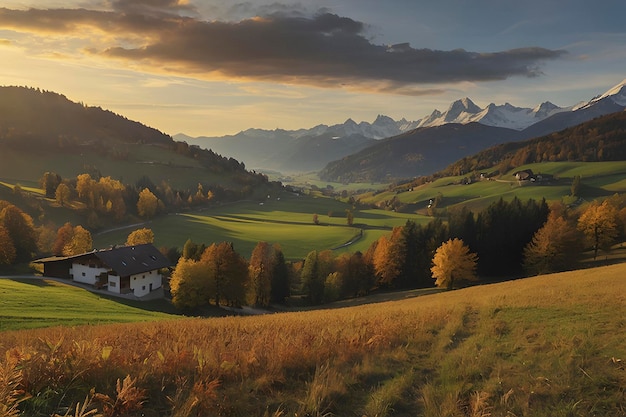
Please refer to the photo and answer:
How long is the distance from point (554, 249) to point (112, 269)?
7274 centimetres

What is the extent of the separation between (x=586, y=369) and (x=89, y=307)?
4374 centimetres

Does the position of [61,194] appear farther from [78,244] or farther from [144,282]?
[144,282]

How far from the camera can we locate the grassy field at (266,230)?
119m

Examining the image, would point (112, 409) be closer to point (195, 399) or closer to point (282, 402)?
point (195, 399)

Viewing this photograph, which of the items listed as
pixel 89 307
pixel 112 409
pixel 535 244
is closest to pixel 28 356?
pixel 112 409

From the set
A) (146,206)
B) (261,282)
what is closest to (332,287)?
(261,282)

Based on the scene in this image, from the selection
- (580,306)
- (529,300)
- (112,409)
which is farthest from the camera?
(529,300)

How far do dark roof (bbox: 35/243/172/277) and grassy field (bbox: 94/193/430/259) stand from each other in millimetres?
36243

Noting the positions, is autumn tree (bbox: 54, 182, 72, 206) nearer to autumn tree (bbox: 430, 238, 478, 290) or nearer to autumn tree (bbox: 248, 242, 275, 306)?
autumn tree (bbox: 248, 242, 275, 306)

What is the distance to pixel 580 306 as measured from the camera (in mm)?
18328

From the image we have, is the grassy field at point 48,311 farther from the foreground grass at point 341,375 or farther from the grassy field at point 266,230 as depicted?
the grassy field at point 266,230

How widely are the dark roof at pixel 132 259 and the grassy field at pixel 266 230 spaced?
118 feet

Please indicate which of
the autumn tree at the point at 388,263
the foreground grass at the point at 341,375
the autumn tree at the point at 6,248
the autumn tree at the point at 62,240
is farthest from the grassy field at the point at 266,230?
the foreground grass at the point at 341,375

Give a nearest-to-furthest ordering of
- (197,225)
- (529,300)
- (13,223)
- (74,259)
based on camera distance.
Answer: (529,300)
(74,259)
(13,223)
(197,225)
